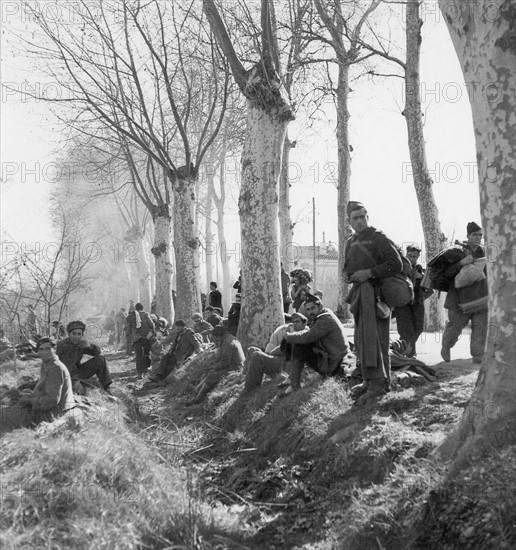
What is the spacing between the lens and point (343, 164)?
1728 cm

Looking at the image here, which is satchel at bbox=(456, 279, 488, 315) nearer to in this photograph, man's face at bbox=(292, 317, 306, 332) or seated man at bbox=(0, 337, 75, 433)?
man's face at bbox=(292, 317, 306, 332)

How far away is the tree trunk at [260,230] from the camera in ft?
33.1

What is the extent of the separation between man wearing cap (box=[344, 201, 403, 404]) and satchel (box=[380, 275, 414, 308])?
0.06 meters

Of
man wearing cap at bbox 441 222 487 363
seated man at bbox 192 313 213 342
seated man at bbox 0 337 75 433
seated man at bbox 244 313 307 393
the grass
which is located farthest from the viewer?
seated man at bbox 192 313 213 342

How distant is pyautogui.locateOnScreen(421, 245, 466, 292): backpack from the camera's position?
24.6ft

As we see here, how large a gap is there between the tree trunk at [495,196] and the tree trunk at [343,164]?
1207 cm

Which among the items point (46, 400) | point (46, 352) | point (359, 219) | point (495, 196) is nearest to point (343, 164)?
point (359, 219)

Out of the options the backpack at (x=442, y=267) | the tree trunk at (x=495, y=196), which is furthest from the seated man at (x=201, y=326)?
the tree trunk at (x=495, y=196)

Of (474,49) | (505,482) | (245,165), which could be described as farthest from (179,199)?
(505,482)

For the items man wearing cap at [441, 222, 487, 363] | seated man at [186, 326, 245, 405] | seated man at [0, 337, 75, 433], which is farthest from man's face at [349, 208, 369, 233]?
seated man at [186, 326, 245, 405]

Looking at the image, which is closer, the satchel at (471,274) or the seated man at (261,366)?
the satchel at (471,274)

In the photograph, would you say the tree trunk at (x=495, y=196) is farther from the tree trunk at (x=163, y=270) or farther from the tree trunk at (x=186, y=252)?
the tree trunk at (x=163, y=270)

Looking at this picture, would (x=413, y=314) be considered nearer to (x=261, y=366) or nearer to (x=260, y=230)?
(x=261, y=366)

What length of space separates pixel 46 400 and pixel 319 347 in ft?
10.8
